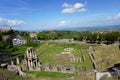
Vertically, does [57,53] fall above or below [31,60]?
below

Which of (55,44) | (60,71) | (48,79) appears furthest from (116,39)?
(48,79)

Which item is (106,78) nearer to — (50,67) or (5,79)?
(5,79)

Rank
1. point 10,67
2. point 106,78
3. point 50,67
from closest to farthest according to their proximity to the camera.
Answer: point 106,78, point 10,67, point 50,67

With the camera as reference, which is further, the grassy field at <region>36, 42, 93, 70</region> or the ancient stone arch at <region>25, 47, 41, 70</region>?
the grassy field at <region>36, 42, 93, 70</region>

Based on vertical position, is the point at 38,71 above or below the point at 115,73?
below

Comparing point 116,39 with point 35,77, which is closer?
point 35,77

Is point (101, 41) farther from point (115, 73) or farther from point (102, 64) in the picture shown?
point (115, 73)

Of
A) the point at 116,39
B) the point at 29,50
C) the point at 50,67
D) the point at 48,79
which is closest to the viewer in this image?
the point at 48,79

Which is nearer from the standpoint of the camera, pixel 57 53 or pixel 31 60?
pixel 31 60

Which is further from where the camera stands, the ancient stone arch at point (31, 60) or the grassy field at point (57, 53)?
the grassy field at point (57, 53)
